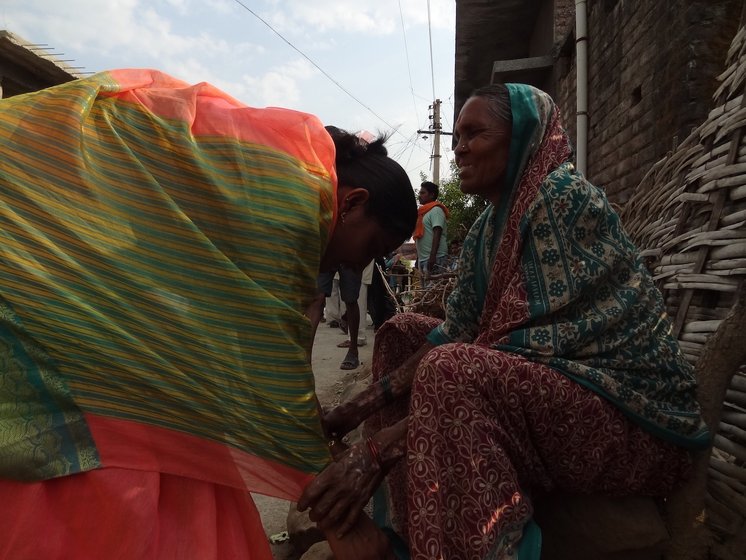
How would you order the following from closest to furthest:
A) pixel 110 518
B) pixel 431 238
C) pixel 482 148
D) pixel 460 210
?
1. pixel 110 518
2. pixel 482 148
3. pixel 431 238
4. pixel 460 210

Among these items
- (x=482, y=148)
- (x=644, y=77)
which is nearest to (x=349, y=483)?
(x=482, y=148)

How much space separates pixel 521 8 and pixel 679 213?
7279mm

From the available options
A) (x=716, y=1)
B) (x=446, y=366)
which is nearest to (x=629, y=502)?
(x=446, y=366)

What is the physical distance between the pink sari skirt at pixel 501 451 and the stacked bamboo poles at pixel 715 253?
19cm

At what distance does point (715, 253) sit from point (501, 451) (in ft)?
4.22

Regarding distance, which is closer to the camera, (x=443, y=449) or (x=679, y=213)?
(x=443, y=449)

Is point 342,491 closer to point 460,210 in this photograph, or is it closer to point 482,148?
point 482,148

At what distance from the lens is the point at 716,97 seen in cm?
238

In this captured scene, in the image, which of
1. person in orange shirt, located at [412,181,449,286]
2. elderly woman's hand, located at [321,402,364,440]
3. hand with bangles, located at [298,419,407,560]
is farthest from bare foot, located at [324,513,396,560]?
person in orange shirt, located at [412,181,449,286]

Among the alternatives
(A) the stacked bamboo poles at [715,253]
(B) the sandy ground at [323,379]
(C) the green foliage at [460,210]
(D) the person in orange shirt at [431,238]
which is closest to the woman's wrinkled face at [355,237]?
(A) the stacked bamboo poles at [715,253]

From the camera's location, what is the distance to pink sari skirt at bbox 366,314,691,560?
48.4 inches

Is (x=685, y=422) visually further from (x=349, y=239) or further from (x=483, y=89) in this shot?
(x=483, y=89)

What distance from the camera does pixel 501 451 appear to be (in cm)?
128

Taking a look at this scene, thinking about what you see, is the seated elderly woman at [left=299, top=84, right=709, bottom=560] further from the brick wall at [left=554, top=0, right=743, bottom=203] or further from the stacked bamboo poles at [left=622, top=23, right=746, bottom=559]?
the brick wall at [left=554, top=0, right=743, bottom=203]
